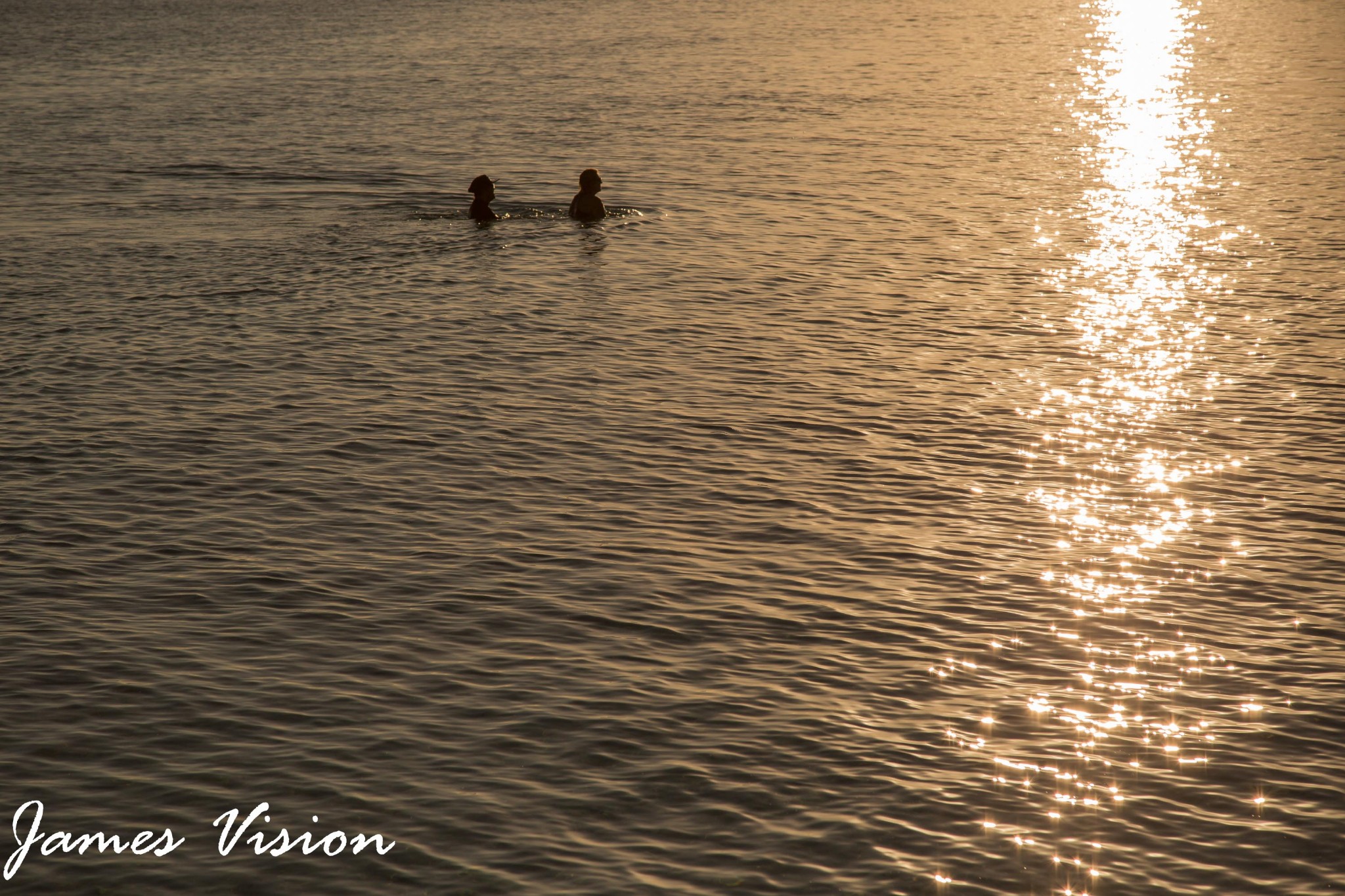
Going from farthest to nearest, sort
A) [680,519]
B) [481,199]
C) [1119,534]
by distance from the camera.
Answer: [481,199] → [680,519] → [1119,534]

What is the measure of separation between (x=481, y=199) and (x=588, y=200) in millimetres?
2935

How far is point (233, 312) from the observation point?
33.6 meters

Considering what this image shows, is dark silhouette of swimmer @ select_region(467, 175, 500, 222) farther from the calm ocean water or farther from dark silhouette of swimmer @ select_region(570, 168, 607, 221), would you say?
dark silhouette of swimmer @ select_region(570, 168, 607, 221)

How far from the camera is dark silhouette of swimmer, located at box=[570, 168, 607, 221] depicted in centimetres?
4253

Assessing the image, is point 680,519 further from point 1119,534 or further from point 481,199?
point 481,199

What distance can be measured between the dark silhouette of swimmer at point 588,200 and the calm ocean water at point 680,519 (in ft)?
3.03

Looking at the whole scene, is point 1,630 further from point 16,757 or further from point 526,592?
point 526,592

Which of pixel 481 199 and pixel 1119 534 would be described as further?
pixel 481 199

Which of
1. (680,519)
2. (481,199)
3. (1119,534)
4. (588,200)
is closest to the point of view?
(1119,534)

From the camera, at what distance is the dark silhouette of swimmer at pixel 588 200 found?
1674 inches

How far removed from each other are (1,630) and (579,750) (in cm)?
768

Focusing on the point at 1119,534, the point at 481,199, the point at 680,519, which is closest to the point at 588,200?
the point at 481,199

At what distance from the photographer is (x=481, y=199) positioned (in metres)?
42.2

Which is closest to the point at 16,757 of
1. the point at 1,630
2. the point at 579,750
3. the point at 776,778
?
the point at 1,630
